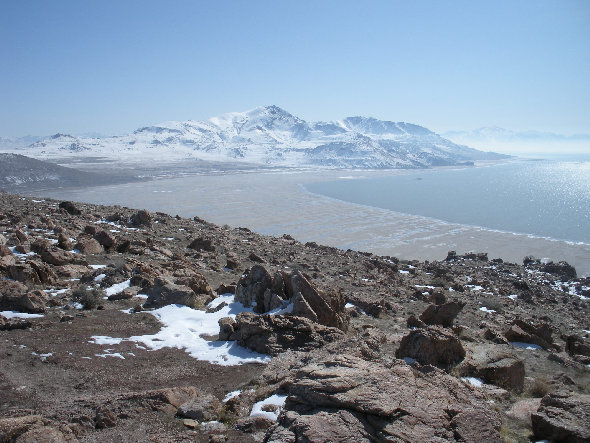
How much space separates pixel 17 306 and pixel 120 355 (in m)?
2.77

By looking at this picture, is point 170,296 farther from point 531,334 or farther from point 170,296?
point 531,334

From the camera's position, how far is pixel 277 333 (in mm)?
7156

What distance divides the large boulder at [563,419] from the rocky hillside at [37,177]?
6345cm

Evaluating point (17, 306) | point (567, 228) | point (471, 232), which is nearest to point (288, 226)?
point (471, 232)

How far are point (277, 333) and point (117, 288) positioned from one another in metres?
4.65

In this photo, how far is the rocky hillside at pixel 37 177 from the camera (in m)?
60.6

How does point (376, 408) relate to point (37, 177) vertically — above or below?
below

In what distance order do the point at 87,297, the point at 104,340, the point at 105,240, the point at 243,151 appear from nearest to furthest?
the point at 104,340, the point at 87,297, the point at 105,240, the point at 243,151

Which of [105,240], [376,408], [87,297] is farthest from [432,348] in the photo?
[105,240]

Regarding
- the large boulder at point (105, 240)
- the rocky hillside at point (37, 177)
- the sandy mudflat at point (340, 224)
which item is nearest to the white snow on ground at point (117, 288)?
the large boulder at point (105, 240)

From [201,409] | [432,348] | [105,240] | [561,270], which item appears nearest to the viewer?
[201,409]

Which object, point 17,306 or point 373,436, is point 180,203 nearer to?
point 17,306

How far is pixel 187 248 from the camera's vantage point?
15836 mm

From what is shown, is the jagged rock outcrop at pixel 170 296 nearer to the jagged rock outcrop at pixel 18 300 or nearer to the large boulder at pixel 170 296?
the large boulder at pixel 170 296
